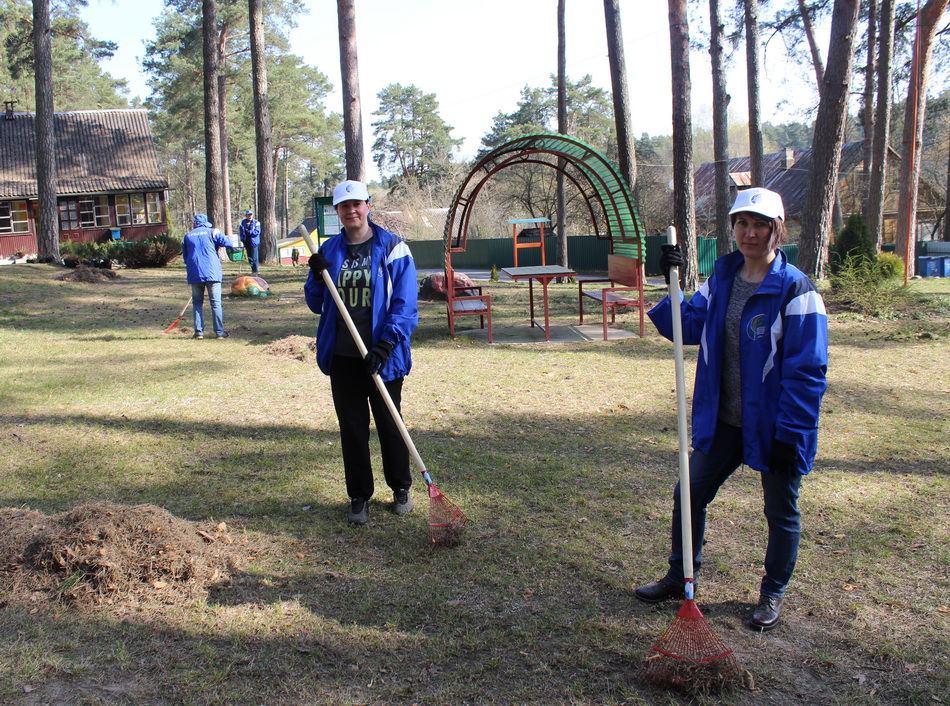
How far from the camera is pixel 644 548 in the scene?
13.5 ft

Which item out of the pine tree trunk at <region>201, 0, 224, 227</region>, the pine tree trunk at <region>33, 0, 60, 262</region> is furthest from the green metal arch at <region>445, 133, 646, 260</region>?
the pine tree trunk at <region>33, 0, 60, 262</region>

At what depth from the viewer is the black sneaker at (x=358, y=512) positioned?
446cm

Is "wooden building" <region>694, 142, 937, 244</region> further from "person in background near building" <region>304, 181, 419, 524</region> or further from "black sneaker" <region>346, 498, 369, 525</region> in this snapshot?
"black sneaker" <region>346, 498, 369, 525</region>

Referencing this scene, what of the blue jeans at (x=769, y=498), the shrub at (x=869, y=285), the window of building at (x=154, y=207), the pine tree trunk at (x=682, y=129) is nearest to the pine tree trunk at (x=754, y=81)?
the pine tree trunk at (x=682, y=129)

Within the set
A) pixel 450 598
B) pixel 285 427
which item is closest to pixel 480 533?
pixel 450 598

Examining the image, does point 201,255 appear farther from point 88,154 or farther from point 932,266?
point 88,154

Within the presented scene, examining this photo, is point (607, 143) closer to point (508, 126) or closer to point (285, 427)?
point (508, 126)

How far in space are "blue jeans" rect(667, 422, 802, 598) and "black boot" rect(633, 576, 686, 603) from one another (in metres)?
0.16

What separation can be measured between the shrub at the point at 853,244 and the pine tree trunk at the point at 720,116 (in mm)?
3903

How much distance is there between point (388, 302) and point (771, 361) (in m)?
2.08

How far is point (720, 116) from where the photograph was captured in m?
18.8

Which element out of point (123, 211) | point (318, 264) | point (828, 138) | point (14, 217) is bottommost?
point (318, 264)

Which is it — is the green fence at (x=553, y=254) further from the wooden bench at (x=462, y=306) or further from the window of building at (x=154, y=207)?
the window of building at (x=154, y=207)

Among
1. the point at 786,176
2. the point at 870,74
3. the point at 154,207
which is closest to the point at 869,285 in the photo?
the point at 870,74
